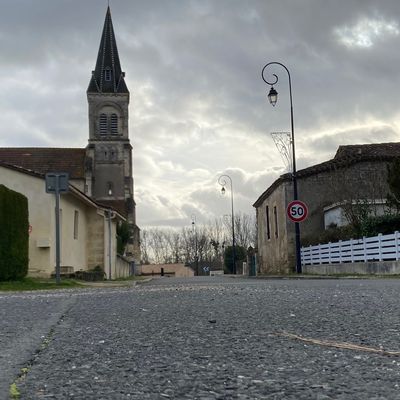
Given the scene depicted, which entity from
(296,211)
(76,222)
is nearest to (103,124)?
(76,222)

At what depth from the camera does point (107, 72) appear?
229 ft

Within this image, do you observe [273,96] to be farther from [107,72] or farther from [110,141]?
[107,72]

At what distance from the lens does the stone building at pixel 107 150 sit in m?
59.2

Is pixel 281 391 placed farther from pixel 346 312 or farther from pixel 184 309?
pixel 184 309

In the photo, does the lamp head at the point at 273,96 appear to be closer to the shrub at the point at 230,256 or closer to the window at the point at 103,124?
the window at the point at 103,124

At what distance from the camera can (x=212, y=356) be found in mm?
3598

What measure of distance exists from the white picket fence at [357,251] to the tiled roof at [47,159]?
32.6 meters

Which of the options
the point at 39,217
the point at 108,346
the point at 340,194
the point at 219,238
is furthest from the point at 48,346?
the point at 219,238

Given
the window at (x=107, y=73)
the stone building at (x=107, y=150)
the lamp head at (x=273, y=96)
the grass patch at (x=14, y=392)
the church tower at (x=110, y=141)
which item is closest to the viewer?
the grass patch at (x=14, y=392)

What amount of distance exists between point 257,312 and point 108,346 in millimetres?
2182

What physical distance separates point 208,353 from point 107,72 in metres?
69.2

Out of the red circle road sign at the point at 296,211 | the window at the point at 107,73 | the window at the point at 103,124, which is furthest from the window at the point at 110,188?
the red circle road sign at the point at 296,211

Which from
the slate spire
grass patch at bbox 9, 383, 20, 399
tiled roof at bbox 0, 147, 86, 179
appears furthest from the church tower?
grass patch at bbox 9, 383, 20, 399

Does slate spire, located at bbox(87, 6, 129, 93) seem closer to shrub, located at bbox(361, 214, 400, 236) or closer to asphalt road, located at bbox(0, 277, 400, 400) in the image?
shrub, located at bbox(361, 214, 400, 236)
